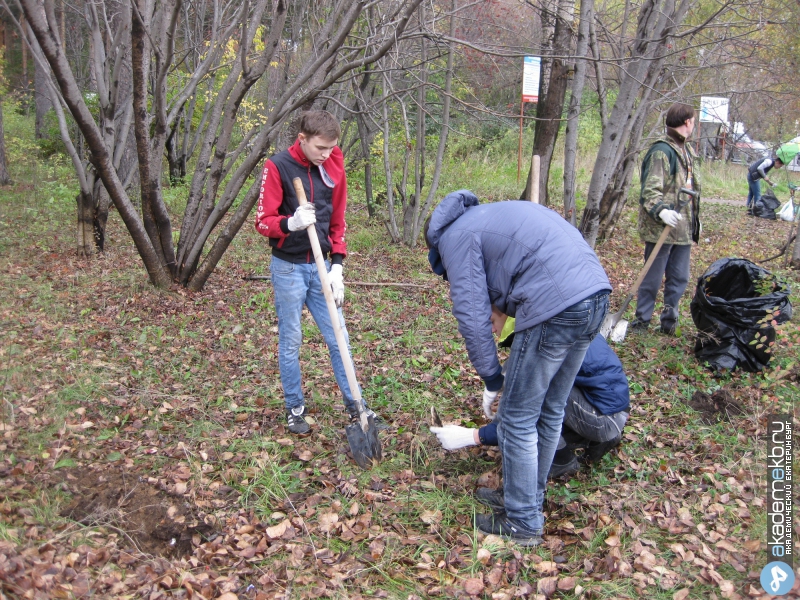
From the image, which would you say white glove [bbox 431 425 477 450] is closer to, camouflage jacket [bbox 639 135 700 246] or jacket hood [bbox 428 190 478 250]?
jacket hood [bbox 428 190 478 250]

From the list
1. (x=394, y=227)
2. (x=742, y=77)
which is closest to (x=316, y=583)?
(x=394, y=227)

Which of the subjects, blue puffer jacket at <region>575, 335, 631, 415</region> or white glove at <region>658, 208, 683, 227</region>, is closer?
blue puffer jacket at <region>575, 335, 631, 415</region>

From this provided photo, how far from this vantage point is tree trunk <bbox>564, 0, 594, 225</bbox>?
5.88 meters

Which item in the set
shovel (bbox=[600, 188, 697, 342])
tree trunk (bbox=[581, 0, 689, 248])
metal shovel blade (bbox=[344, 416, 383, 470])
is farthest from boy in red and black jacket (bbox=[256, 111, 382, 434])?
tree trunk (bbox=[581, 0, 689, 248])

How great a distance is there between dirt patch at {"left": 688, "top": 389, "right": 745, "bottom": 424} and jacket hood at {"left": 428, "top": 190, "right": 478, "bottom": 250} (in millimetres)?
2414

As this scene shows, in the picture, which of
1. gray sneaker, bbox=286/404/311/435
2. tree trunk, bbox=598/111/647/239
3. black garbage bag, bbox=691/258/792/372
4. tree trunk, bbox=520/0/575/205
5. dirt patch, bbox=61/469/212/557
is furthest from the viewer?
tree trunk, bbox=598/111/647/239

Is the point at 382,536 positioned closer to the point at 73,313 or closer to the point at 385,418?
the point at 385,418

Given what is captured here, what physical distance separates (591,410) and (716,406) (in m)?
1.42

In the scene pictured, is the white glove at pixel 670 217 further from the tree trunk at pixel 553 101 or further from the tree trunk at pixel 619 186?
the tree trunk at pixel 619 186

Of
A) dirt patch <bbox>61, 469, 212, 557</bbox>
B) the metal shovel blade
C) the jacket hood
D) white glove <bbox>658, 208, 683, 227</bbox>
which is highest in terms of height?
the jacket hood

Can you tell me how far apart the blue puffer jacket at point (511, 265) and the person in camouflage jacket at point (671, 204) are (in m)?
2.61

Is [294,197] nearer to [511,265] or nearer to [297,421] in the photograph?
[297,421]

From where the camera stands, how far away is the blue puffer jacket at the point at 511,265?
242 cm

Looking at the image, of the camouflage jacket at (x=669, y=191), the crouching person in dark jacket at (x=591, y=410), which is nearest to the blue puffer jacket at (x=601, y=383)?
the crouching person in dark jacket at (x=591, y=410)
